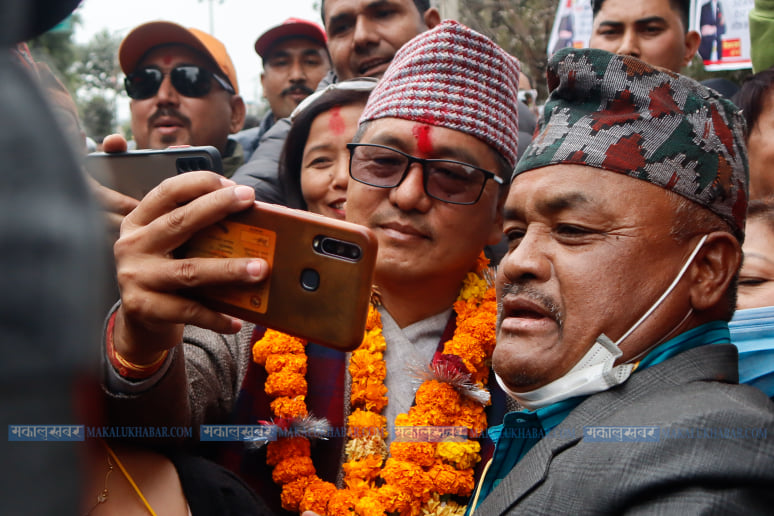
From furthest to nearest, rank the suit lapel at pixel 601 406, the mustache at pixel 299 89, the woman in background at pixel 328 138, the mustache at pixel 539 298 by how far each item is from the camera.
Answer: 1. the mustache at pixel 299 89
2. the woman in background at pixel 328 138
3. the mustache at pixel 539 298
4. the suit lapel at pixel 601 406

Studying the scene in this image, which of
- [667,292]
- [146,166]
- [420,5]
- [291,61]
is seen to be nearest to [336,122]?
[146,166]

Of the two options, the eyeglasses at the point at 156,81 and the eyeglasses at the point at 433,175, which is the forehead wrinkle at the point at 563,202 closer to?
the eyeglasses at the point at 433,175

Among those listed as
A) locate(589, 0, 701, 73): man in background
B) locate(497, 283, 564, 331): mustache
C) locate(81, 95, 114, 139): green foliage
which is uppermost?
locate(589, 0, 701, 73): man in background

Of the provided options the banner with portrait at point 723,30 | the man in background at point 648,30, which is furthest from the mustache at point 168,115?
the banner with portrait at point 723,30

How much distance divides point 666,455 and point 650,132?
915 millimetres

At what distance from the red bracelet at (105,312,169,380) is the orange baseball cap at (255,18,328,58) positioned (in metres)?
3.49

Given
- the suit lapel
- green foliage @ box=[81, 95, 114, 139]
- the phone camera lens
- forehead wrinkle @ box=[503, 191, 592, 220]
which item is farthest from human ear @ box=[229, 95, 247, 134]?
green foliage @ box=[81, 95, 114, 139]

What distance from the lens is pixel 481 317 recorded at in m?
2.47

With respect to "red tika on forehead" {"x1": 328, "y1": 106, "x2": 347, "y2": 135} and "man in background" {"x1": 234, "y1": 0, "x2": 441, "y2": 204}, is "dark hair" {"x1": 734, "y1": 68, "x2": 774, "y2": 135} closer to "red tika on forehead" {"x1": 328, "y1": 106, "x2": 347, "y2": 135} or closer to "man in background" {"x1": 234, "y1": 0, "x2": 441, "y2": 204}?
"man in background" {"x1": 234, "y1": 0, "x2": 441, "y2": 204}

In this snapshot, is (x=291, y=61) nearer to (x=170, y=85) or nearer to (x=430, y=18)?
(x=170, y=85)

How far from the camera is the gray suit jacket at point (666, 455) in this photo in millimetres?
1306

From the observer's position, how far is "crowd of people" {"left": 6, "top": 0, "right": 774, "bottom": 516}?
1.55 meters

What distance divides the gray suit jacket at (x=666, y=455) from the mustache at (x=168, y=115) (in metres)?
2.92

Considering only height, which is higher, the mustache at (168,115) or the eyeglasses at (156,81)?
the eyeglasses at (156,81)
